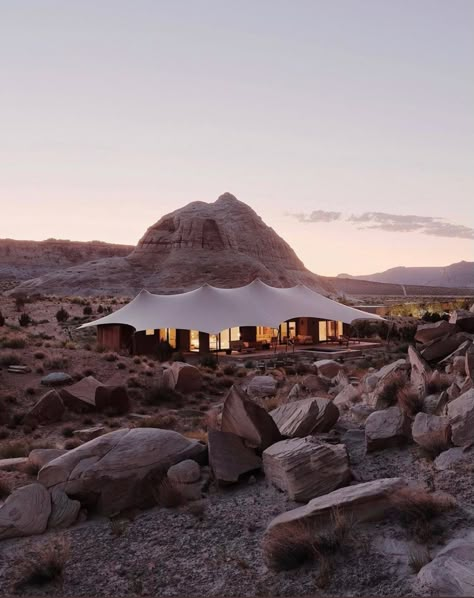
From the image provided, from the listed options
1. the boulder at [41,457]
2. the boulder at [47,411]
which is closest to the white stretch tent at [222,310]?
the boulder at [47,411]

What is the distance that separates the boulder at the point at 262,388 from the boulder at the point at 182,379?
1920 millimetres

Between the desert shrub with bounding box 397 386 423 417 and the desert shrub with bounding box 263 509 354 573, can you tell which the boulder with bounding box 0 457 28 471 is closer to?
the desert shrub with bounding box 263 509 354 573

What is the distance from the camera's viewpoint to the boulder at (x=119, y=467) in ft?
23.3

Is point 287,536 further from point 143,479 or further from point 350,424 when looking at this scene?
point 350,424

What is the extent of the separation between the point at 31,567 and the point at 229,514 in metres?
2.11

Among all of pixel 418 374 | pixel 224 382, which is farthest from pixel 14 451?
pixel 224 382

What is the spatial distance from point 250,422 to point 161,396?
937 centimetres

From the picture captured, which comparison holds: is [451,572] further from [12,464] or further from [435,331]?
[435,331]

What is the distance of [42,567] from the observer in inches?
217

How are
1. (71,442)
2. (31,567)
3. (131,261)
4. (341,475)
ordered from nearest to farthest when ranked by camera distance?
(31,567), (341,475), (71,442), (131,261)

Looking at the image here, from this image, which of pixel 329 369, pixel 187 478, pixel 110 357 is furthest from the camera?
pixel 110 357

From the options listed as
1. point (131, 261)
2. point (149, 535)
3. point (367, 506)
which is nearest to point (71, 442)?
point (149, 535)

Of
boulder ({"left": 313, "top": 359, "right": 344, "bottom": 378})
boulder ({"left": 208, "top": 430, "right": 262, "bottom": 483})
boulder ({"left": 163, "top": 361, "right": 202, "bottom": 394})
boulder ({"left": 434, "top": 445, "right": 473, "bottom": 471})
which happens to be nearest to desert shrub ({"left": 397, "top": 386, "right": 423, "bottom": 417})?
boulder ({"left": 434, "top": 445, "right": 473, "bottom": 471})

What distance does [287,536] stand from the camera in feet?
17.0
